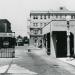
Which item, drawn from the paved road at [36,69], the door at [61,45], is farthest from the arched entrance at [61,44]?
the paved road at [36,69]

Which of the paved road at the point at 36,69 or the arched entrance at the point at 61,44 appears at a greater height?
the arched entrance at the point at 61,44

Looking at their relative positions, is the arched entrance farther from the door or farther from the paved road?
the paved road

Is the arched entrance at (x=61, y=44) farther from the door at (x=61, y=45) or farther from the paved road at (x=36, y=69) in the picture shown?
the paved road at (x=36, y=69)

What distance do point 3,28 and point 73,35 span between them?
77397 mm

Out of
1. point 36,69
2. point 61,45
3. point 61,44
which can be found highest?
point 61,44

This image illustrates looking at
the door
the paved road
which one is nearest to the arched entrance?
the door

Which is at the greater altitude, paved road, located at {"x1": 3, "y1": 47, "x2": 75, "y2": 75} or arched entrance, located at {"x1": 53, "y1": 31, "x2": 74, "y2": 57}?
arched entrance, located at {"x1": 53, "y1": 31, "x2": 74, "y2": 57}

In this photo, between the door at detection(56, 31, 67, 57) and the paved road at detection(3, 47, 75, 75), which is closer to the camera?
the paved road at detection(3, 47, 75, 75)

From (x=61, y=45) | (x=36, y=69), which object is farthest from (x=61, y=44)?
(x=36, y=69)

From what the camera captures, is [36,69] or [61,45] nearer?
[36,69]

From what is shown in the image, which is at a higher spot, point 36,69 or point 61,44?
point 61,44

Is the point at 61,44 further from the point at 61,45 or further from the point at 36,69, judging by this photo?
the point at 36,69

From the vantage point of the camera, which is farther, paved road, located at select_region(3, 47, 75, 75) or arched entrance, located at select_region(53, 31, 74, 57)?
arched entrance, located at select_region(53, 31, 74, 57)

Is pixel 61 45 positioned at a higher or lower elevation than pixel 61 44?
lower
